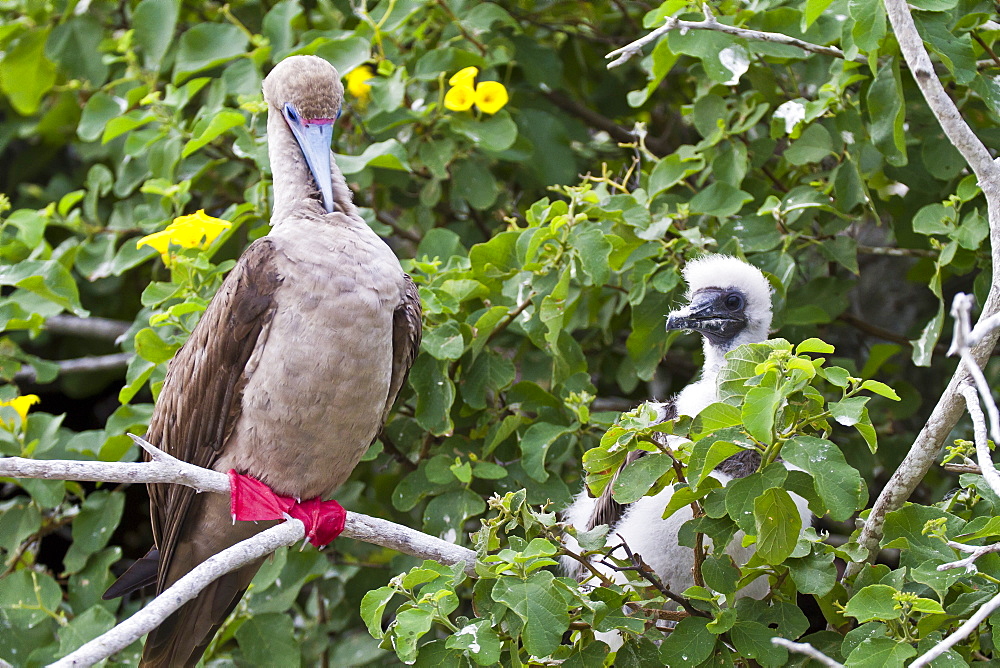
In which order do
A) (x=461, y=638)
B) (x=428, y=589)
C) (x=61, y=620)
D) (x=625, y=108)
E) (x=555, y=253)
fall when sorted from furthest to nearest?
(x=625, y=108), (x=61, y=620), (x=555, y=253), (x=428, y=589), (x=461, y=638)

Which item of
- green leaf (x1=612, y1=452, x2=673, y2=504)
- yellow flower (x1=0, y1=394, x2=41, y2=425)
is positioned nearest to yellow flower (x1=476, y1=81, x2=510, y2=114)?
green leaf (x1=612, y1=452, x2=673, y2=504)

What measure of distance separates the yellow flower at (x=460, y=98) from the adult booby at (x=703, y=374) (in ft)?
3.47

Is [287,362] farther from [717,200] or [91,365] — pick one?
[91,365]

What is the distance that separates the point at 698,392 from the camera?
127 inches

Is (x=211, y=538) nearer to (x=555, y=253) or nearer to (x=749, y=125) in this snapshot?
(x=555, y=253)

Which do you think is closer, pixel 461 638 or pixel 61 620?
pixel 461 638

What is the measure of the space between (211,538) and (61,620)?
0.68 metres

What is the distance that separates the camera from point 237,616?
3.49 m

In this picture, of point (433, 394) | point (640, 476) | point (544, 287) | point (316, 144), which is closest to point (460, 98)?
point (316, 144)

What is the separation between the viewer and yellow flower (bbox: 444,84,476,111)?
3688 millimetres

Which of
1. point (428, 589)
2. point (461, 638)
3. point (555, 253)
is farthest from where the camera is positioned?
point (555, 253)

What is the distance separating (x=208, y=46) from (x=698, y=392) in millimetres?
2428

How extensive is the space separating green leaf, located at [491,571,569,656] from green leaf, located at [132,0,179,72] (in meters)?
2.90

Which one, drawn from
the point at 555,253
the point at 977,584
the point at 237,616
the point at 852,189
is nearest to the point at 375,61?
the point at 555,253
